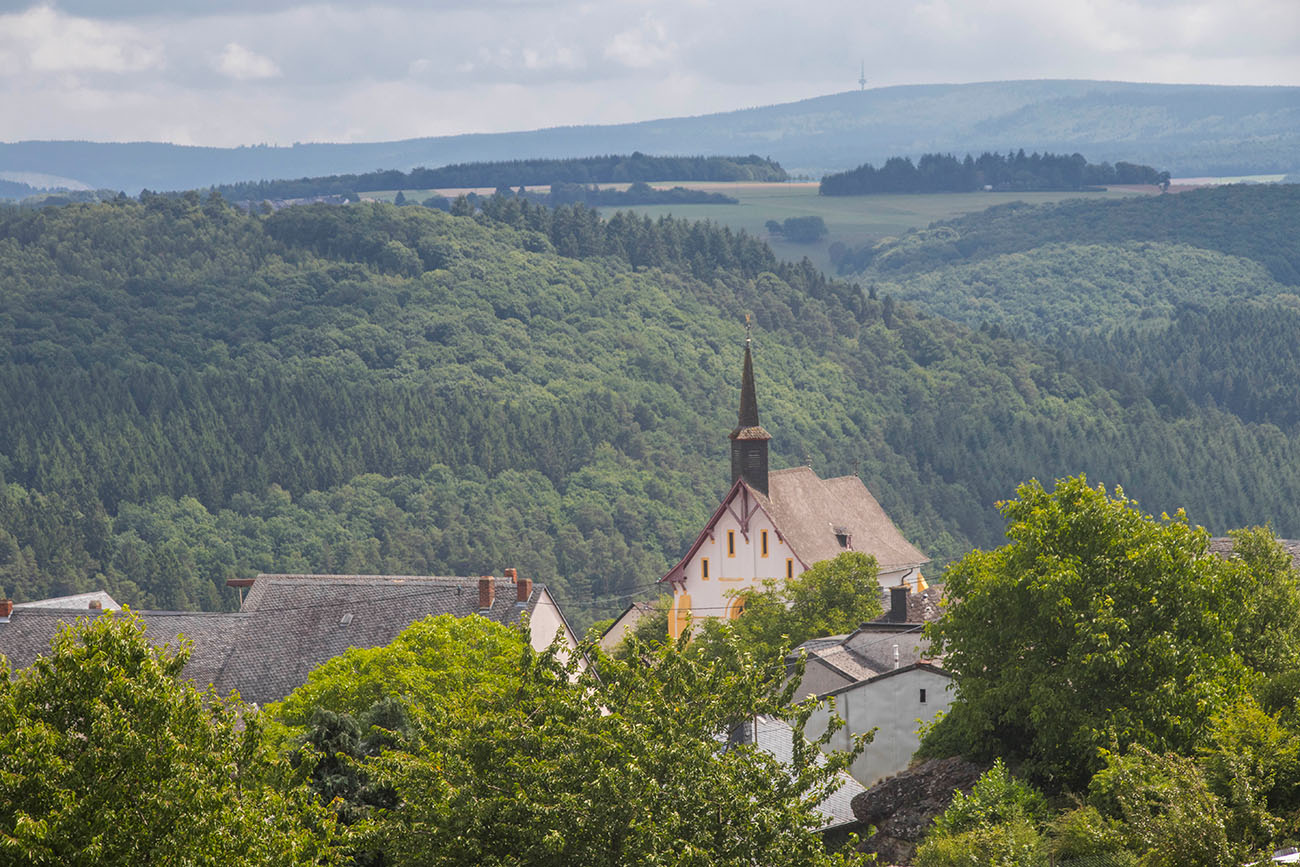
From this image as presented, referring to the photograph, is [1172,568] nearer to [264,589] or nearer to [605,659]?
[605,659]

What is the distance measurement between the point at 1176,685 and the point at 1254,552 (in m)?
19.1

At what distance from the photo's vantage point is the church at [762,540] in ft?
385

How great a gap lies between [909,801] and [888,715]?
11.9 metres

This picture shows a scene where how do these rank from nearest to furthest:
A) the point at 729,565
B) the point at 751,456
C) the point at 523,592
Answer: the point at 523,592 < the point at 729,565 < the point at 751,456

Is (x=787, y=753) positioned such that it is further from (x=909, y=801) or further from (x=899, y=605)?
(x=899, y=605)

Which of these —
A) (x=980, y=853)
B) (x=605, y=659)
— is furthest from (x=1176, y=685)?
(x=605, y=659)

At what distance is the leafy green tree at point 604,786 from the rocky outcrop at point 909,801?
1085cm

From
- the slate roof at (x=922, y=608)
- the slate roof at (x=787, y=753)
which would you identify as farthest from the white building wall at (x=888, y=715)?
the slate roof at (x=922, y=608)

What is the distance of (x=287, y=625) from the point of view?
79.2 m

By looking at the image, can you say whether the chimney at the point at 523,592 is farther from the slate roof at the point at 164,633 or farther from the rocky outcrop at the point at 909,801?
the rocky outcrop at the point at 909,801

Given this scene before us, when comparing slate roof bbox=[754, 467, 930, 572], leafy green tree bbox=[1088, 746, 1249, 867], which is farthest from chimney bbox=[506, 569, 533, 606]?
leafy green tree bbox=[1088, 746, 1249, 867]

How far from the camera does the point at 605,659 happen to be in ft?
130

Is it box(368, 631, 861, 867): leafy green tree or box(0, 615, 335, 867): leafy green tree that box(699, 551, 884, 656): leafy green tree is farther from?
box(0, 615, 335, 867): leafy green tree

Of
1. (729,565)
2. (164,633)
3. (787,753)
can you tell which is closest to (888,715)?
(787,753)
